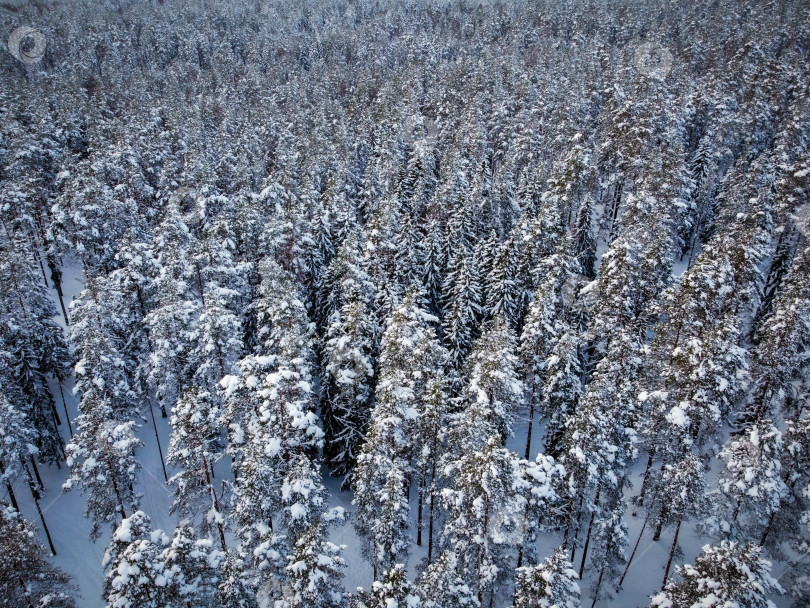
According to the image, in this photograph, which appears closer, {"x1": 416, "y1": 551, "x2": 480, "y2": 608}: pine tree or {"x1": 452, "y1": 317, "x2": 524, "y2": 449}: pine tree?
{"x1": 416, "y1": 551, "x2": 480, "y2": 608}: pine tree

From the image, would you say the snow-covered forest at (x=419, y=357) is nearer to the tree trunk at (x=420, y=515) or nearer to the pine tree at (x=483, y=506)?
the pine tree at (x=483, y=506)

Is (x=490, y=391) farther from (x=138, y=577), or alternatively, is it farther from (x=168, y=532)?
(x=168, y=532)

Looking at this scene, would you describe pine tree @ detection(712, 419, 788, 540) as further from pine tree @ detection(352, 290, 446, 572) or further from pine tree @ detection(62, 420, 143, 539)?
pine tree @ detection(62, 420, 143, 539)

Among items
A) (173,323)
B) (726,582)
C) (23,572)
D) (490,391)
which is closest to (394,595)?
(726,582)

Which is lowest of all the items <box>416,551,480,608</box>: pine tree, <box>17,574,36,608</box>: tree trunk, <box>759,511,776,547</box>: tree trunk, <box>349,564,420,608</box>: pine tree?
<box>759,511,776,547</box>: tree trunk

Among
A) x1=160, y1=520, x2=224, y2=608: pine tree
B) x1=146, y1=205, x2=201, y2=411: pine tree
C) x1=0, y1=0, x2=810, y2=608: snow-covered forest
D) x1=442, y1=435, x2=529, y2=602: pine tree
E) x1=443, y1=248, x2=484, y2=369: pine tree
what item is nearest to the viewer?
x1=160, y1=520, x2=224, y2=608: pine tree

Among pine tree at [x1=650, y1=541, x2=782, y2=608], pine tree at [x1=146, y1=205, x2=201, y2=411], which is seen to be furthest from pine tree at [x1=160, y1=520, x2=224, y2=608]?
pine tree at [x1=650, y1=541, x2=782, y2=608]
